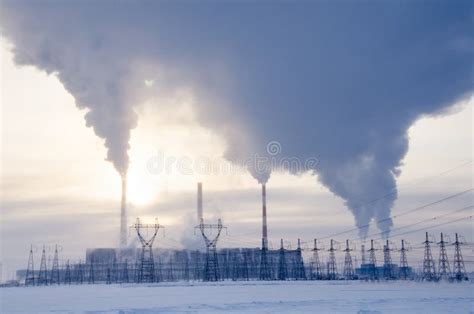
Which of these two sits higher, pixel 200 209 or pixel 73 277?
pixel 200 209

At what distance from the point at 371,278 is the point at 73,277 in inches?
3849

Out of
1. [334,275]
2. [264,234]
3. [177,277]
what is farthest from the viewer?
[177,277]

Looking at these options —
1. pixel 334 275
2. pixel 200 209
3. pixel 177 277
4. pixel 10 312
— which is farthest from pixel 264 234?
pixel 10 312

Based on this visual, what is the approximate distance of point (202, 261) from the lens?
194 m

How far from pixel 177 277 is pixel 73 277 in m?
32.3

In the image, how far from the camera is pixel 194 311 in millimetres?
41281

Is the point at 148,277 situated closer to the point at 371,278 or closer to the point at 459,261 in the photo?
the point at 371,278

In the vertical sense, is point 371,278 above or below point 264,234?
below

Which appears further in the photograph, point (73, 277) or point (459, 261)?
point (73, 277)

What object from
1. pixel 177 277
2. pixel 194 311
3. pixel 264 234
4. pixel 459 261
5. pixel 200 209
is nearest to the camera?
pixel 194 311

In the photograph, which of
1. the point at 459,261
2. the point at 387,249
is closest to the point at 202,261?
the point at 387,249

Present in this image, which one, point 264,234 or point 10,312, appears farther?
point 264,234

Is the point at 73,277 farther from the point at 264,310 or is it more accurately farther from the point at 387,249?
the point at 264,310

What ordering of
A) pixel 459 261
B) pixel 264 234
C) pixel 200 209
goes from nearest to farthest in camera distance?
pixel 459 261, pixel 264 234, pixel 200 209
